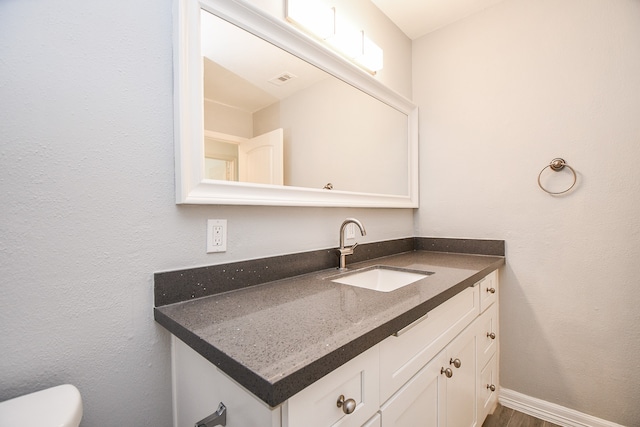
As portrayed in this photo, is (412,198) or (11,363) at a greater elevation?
(412,198)

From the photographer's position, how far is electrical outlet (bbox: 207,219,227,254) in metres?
0.93

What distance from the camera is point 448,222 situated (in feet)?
6.15

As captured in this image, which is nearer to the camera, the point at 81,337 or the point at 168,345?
the point at 81,337

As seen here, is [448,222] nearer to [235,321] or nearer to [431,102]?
[431,102]

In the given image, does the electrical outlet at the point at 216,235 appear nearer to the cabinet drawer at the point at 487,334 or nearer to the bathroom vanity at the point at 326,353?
the bathroom vanity at the point at 326,353

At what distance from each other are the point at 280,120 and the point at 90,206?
0.72m

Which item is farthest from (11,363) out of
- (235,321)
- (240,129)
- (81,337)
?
(240,129)

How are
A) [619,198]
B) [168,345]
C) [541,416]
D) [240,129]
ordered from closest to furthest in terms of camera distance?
[168,345] < [240,129] < [619,198] < [541,416]

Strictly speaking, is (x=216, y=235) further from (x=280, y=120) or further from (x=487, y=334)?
(x=487, y=334)

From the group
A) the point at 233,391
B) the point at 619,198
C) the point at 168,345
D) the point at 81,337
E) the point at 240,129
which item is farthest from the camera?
the point at 619,198

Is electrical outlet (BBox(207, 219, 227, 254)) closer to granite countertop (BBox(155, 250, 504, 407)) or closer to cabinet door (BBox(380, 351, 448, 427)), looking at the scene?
granite countertop (BBox(155, 250, 504, 407))

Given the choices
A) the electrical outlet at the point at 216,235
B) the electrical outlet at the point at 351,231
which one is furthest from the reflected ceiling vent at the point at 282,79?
the electrical outlet at the point at 351,231

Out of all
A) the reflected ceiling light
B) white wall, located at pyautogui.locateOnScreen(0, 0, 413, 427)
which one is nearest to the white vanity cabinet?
white wall, located at pyautogui.locateOnScreen(0, 0, 413, 427)

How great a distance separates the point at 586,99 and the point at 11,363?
2320 millimetres
